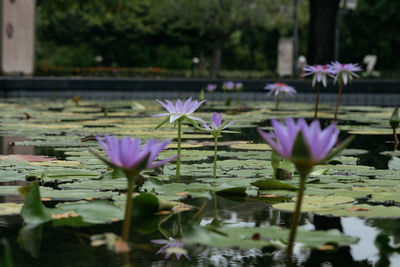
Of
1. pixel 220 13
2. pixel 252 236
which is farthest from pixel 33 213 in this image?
pixel 220 13

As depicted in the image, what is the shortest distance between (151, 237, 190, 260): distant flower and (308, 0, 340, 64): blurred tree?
12034mm

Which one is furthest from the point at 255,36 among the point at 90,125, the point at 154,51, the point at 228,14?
the point at 90,125

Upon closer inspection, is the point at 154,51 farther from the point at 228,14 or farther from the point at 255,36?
the point at 228,14

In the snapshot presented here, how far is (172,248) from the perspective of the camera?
135cm

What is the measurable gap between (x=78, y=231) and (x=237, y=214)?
0.44m

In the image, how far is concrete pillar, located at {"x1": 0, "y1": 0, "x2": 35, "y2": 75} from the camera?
13.7 meters

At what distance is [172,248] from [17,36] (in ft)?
45.3

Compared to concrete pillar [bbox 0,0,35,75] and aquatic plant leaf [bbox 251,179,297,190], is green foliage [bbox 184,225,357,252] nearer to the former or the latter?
aquatic plant leaf [bbox 251,179,297,190]

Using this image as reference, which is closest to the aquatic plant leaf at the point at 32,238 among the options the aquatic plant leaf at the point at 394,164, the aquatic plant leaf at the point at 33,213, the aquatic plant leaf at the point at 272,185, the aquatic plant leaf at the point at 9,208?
the aquatic plant leaf at the point at 33,213

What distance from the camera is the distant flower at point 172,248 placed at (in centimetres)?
131

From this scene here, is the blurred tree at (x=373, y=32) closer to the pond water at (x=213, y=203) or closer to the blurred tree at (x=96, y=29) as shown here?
the blurred tree at (x=96, y=29)

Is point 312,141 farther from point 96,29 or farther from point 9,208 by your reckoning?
point 96,29

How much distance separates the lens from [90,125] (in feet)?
16.7

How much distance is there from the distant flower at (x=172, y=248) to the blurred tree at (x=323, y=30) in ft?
39.5
